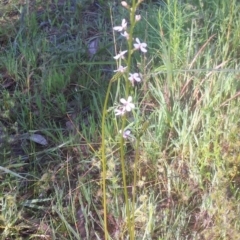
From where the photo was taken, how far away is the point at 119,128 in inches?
96.7

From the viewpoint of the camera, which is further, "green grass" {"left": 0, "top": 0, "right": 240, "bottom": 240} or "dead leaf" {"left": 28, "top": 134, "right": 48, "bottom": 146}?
"dead leaf" {"left": 28, "top": 134, "right": 48, "bottom": 146}

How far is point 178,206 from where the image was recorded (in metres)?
2.20

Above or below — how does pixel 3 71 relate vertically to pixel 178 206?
above

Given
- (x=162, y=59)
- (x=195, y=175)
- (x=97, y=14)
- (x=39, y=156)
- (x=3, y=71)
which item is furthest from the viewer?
(x=97, y=14)

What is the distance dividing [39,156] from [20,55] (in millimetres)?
672

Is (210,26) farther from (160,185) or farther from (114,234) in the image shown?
(114,234)

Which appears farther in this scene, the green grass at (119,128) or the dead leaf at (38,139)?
the dead leaf at (38,139)

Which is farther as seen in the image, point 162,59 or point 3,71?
point 3,71

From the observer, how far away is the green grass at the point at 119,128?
84.5 inches

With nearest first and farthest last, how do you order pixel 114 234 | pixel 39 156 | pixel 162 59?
pixel 114 234
pixel 39 156
pixel 162 59

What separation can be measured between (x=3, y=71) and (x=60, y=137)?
584 mm

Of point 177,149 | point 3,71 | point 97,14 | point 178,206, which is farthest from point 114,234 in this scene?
point 97,14

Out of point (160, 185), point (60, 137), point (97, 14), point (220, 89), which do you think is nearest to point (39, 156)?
point (60, 137)

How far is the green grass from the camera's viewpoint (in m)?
2.15
